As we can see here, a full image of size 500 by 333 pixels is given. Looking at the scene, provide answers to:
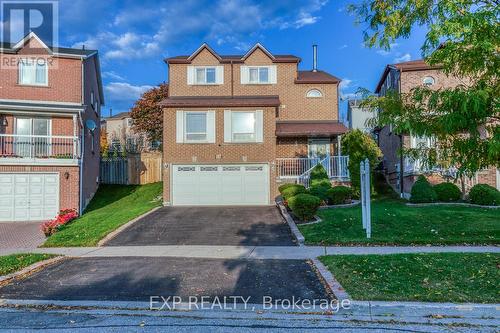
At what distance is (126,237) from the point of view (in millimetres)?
12047

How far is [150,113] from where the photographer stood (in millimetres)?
32219

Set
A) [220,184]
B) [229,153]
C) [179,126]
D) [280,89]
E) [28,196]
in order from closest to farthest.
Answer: [28,196] → [220,184] → [229,153] → [179,126] → [280,89]

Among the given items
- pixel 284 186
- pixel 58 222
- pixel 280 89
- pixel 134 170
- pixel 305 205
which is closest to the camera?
pixel 305 205

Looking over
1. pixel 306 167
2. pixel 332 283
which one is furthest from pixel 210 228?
pixel 306 167

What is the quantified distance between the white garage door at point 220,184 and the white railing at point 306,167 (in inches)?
46.1

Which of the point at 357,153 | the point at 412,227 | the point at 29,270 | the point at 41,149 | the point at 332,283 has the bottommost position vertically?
the point at 29,270

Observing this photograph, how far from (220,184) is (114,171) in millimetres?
11565

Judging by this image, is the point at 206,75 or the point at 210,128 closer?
the point at 210,128

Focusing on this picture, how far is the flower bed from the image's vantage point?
13.3 metres

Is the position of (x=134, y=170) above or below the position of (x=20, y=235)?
A: above

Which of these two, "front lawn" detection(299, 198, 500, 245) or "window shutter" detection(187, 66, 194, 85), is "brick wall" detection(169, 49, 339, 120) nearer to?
"window shutter" detection(187, 66, 194, 85)

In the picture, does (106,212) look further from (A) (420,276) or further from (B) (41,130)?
(A) (420,276)

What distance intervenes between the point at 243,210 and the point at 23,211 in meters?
10.4

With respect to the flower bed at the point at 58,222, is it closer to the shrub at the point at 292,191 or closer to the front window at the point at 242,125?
the front window at the point at 242,125
